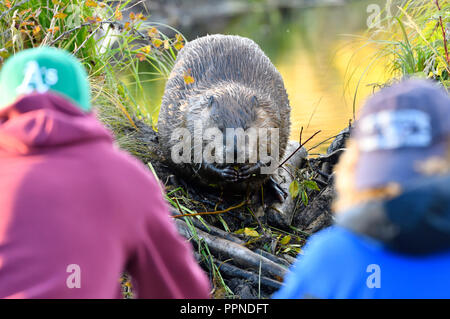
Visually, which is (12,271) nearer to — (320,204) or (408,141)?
(408,141)

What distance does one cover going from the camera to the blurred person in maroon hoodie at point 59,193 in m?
1.33

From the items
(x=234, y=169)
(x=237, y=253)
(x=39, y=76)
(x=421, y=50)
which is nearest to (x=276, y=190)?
(x=234, y=169)

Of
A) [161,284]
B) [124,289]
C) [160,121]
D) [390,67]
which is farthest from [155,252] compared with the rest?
[390,67]

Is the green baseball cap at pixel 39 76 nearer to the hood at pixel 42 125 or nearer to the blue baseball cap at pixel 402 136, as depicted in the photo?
the hood at pixel 42 125

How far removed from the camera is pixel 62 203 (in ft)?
4.36

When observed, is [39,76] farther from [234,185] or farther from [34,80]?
[234,185]

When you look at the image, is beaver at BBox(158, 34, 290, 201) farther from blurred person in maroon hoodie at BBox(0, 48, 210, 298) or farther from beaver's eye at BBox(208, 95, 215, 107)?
blurred person in maroon hoodie at BBox(0, 48, 210, 298)

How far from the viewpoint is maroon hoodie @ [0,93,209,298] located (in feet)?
4.35

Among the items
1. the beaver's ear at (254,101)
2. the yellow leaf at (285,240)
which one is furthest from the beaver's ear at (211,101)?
the yellow leaf at (285,240)

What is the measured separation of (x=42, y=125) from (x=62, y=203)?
176 millimetres

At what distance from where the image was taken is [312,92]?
6832 millimetres

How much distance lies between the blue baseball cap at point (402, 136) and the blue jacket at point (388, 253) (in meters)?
0.04

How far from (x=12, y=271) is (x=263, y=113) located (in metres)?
2.16

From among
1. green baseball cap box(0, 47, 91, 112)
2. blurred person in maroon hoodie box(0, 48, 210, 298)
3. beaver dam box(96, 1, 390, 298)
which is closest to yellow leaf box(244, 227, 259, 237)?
beaver dam box(96, 1, 390, 298)
